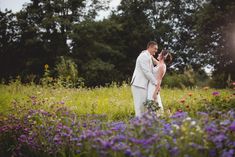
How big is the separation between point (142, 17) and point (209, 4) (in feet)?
30.2

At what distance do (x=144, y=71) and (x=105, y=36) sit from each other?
2398 centimetres

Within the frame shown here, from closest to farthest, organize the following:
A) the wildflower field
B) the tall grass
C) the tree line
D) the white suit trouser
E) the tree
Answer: the wildflower field
the white suit trouser
the tall grass
the tree
the tree line

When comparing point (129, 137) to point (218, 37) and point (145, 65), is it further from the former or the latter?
point (218, 37)


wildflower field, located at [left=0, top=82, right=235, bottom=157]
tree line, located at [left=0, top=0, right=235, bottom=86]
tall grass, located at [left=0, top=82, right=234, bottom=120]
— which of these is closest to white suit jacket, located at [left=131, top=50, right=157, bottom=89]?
tall grass, located at [left=0, top=82, right=234, bottom=120]

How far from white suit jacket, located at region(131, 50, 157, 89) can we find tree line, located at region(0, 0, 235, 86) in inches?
691

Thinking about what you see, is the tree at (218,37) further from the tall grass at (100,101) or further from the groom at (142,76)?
the groom at (142,76)

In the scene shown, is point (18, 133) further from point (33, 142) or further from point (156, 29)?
point (156, 29)

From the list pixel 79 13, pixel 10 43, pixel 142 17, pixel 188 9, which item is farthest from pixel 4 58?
pixel 188 9

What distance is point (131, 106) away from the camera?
33.7ft

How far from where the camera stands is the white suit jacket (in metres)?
7.82

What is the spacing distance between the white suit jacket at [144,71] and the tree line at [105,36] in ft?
57.6

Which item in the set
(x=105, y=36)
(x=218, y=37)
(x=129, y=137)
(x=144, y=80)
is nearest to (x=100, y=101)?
(x=144, y=80)

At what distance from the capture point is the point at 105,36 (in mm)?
31469

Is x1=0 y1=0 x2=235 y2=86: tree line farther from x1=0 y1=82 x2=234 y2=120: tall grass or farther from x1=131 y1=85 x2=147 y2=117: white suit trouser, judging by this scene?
x1=131 y1=85 x2=147 y2=117: white suit trouser
